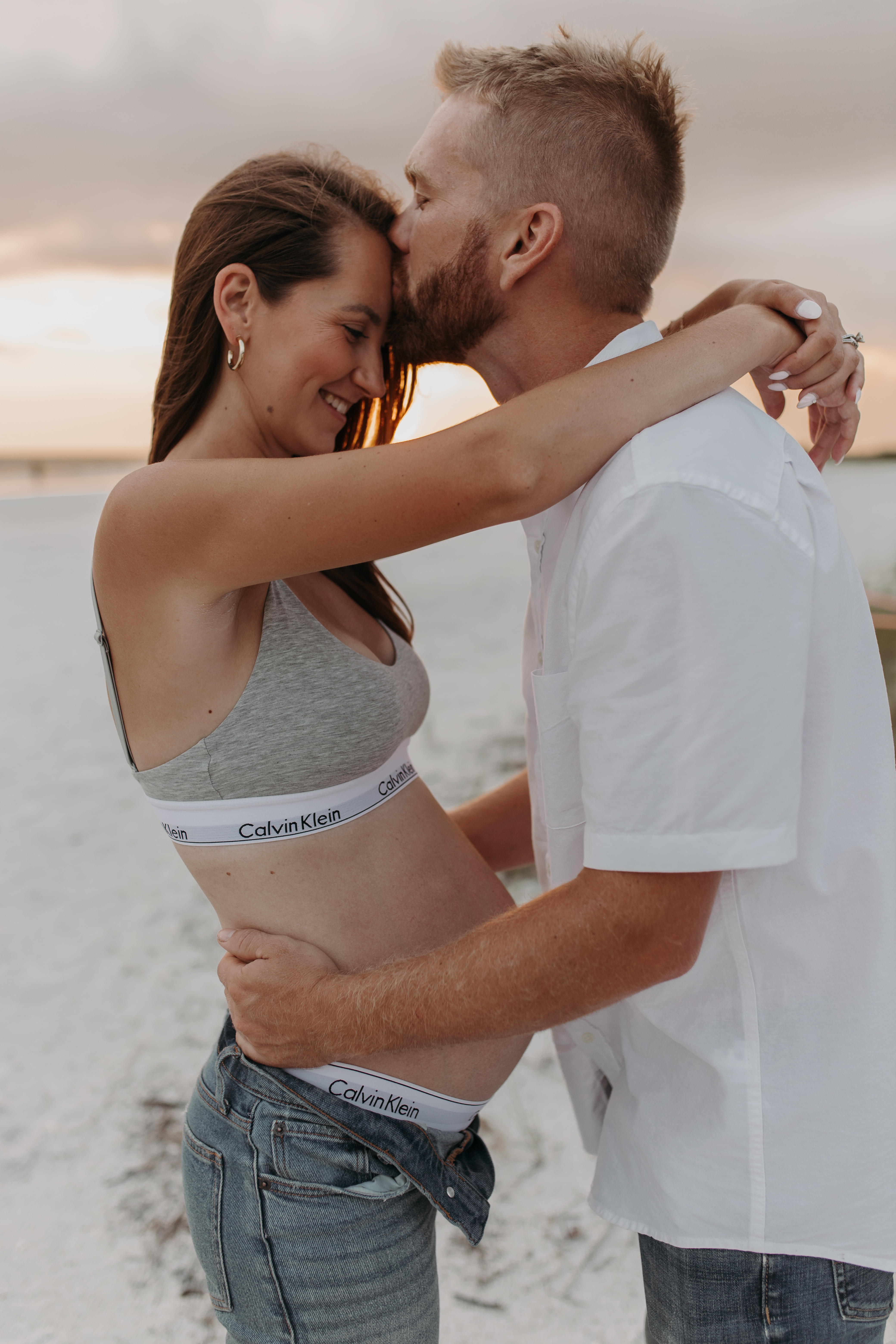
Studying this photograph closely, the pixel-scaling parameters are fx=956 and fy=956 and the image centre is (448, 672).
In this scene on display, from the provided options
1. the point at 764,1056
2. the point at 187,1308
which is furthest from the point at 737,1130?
the point at 187,1308

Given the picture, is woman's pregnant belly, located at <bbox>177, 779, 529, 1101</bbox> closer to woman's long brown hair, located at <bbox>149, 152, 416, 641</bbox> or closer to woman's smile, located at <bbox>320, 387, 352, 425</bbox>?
woman's long brown hair, located at <bbox>149, 152, 416, 641</bbox>

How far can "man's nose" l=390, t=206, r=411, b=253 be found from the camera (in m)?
1.64

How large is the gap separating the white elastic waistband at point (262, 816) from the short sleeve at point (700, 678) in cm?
52

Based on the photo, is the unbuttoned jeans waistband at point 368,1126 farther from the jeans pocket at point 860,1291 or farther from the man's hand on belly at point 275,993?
the jeans pocket at point 860,1291

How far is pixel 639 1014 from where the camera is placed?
1.42 meters

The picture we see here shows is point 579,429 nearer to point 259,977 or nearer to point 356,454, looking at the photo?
point 356,454

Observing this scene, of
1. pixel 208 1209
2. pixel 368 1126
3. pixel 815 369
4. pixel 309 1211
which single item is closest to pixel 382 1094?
pixel 368 1126

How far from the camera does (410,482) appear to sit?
1.29 meters

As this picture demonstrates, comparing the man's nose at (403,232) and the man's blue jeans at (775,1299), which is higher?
the man's nose at (403,232)

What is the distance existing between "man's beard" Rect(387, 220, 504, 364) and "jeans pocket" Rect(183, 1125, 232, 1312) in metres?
1.35

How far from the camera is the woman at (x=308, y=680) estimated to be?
1298 mm

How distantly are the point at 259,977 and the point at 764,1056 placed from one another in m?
0.72

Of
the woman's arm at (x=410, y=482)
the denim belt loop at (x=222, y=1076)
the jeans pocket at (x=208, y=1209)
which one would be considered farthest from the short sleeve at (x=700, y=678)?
the jeans pocket at (x=208, y=1209)

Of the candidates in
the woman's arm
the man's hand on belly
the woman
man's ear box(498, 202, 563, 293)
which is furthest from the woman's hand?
the man's hand on belly
